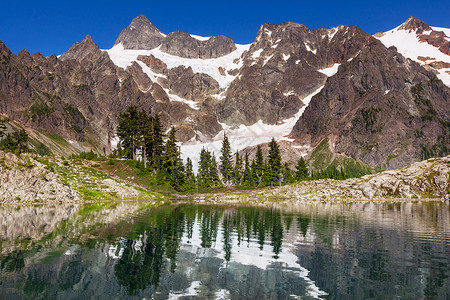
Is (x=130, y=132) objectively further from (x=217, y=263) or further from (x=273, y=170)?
(x=217, y=263)

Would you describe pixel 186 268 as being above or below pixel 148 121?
below

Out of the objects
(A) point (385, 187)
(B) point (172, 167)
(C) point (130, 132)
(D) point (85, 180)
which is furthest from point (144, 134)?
(A) point (385, 187)

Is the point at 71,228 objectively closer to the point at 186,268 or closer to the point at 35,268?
the point at 35,268

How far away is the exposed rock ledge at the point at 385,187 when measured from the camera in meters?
98.6

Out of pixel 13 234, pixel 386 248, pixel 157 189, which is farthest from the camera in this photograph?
pixel 157 189

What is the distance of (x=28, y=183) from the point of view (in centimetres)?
6172

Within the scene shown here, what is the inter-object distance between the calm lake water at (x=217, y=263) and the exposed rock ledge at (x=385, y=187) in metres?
69.3

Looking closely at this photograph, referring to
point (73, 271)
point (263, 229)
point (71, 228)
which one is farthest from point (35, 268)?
point (263, 229)

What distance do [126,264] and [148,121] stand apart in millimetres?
88997

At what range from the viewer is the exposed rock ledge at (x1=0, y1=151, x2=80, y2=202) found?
195 ft

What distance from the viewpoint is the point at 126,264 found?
57.2ft

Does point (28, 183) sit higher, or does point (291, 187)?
point (291, 187)

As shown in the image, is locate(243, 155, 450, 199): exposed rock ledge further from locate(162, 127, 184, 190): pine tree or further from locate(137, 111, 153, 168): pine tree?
locate(137, 111, 153, 168): pine tree

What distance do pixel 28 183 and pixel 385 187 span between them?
97.6 metres
